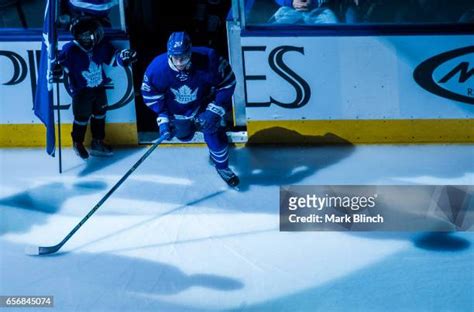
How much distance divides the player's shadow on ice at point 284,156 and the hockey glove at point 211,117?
516 mm

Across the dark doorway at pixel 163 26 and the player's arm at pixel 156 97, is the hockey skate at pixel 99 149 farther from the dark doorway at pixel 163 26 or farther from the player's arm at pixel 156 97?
the player's arm at pixel 156 97

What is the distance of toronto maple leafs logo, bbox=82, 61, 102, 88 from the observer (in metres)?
6.23

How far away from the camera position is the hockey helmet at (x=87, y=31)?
6.02 meters

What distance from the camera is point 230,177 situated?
20.1ft

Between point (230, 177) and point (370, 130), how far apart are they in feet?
3.61

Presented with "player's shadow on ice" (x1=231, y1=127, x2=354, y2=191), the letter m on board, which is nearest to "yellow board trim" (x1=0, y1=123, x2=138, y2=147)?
"player's shadow on ice" (x1=231, y1=127, x2=354, y2=191)

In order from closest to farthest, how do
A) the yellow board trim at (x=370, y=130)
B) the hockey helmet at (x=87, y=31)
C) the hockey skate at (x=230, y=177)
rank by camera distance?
the hockey helmet at (x=87, y=31) < the hockey skate at (x=230, y=177) < the yellow board trim at (x=370, y=130)

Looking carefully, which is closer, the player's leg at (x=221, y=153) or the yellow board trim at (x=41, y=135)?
the player's leg at (x=221, y=153)

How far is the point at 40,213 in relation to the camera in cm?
601

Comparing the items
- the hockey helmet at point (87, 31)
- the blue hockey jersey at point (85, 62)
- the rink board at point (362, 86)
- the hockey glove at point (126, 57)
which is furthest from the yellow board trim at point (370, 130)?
the hockey helmet at point (87, 31)

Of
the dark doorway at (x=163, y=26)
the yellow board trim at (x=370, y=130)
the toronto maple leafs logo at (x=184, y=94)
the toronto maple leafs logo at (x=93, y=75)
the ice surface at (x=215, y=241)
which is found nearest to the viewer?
the ice surface at (x=215, y=241)

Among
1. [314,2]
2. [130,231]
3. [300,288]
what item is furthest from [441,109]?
[130,231]

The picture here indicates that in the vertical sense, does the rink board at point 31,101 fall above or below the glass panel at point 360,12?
below

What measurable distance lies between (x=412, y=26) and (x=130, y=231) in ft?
7.66
